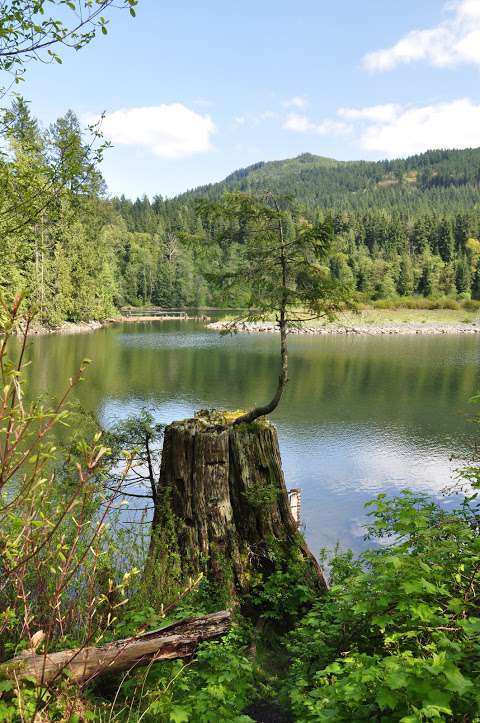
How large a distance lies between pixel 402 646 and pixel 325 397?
69.2 ft

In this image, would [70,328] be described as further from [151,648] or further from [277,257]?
[151,648]

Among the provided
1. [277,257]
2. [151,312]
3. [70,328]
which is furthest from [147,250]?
[277,257]

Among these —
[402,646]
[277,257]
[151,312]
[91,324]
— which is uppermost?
[277,257]

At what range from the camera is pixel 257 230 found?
7.48 m

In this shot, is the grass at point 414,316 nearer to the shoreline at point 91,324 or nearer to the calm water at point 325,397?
the shoreline at point 91,324

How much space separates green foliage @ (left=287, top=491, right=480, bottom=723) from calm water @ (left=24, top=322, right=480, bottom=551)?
7.49 ft

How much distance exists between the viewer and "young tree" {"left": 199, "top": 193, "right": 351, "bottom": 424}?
7.30 metres

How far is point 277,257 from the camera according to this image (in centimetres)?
746

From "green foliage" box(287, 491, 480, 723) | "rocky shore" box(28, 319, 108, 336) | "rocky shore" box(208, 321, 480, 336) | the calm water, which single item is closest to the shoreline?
"rocky shore" box(28, 319, 108, 336)

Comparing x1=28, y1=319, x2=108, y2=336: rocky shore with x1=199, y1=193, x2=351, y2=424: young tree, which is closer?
x1=199, y1=193, x2=351, y2=424: young tree

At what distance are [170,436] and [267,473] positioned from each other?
1.31 metres

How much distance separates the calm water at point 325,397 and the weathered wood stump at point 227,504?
2564 mm

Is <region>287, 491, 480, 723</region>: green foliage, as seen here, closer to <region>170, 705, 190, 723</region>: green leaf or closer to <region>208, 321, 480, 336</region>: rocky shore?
<region>170, 705, 190, 723</region>: green leaf

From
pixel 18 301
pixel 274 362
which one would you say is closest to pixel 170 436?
pixel 18 301
